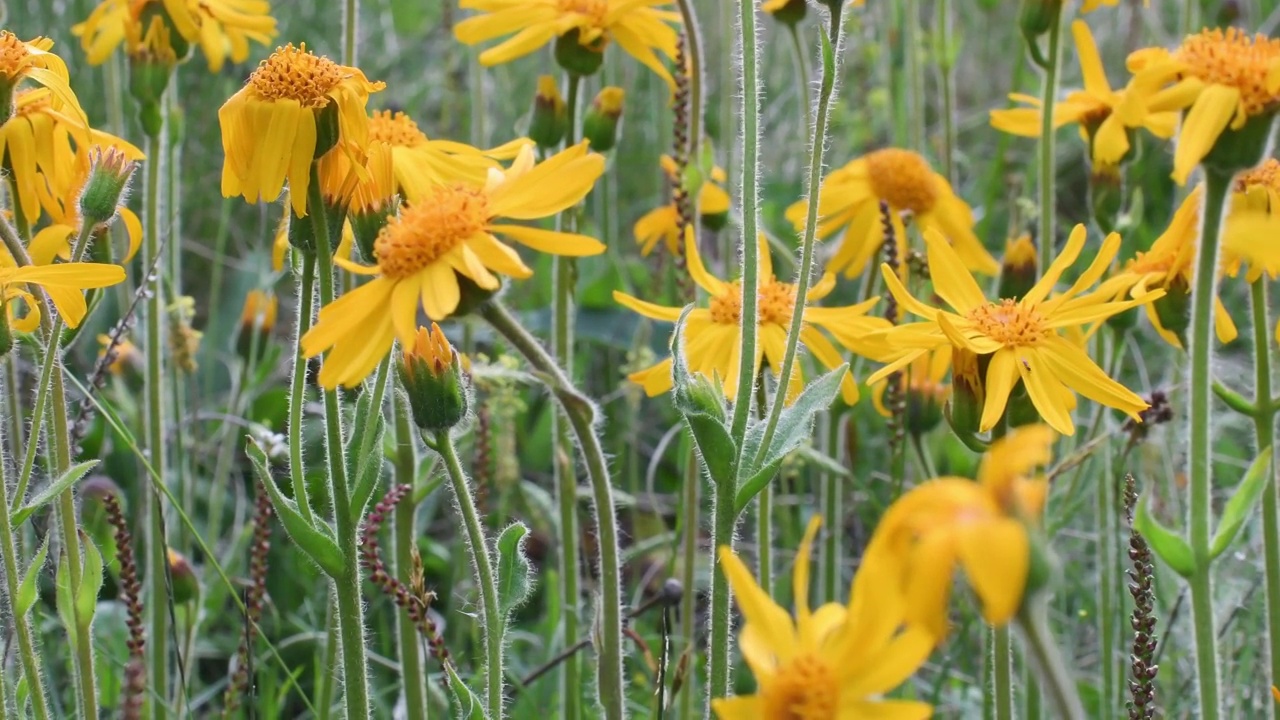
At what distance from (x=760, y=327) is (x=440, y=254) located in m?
0.82

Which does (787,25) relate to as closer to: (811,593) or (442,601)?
(811,593)


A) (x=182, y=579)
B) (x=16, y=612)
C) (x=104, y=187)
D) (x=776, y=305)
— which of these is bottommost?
(x=182, y=579)

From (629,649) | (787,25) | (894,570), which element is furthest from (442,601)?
(894,570)

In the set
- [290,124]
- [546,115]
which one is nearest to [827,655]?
[290,124]

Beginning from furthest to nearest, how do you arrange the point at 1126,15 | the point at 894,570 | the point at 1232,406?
1. the point at 1126,15
2. the point at 1232,406
3. the point at 894,570

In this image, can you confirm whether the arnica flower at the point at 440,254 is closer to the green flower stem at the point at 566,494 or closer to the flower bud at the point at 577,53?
the green flower stem at the point at 566,494

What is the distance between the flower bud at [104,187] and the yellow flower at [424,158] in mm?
395

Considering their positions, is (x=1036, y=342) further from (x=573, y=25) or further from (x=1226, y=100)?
(x=573, y=25)

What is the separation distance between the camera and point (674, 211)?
309 centimetres

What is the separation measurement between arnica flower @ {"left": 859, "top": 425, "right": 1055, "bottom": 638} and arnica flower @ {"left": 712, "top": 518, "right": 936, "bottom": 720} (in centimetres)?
5

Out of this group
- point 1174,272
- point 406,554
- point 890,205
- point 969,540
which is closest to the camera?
point 969,540

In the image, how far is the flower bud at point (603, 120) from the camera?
9.04ft

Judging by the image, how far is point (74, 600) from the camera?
6.49 feet

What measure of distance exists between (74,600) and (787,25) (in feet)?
5.90
